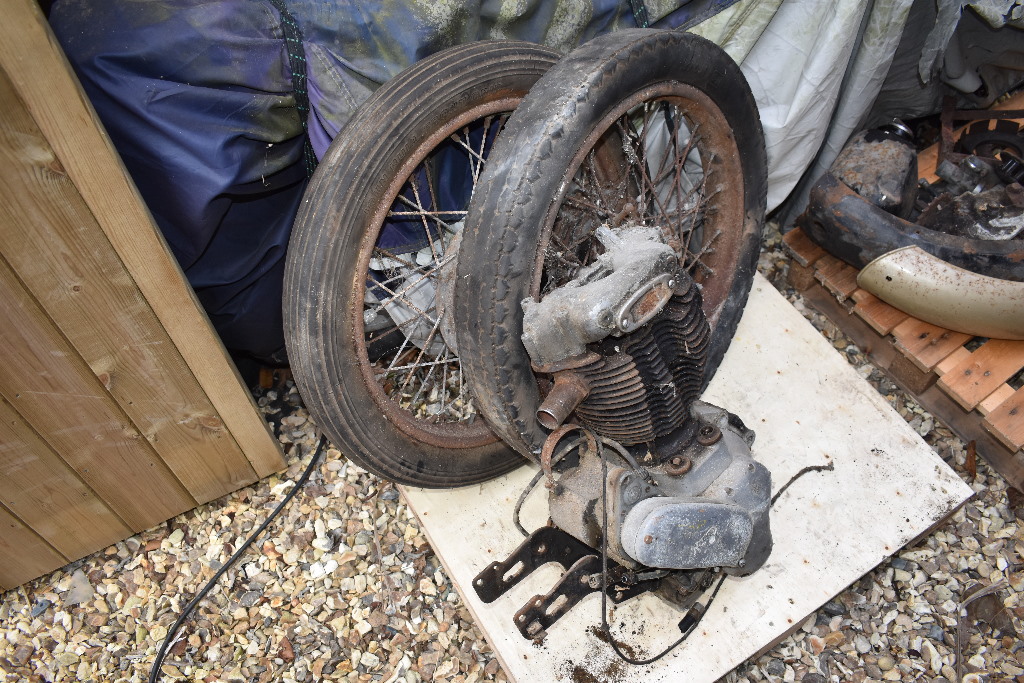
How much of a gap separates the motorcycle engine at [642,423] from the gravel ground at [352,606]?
1.58 feet

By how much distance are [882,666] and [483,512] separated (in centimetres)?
116

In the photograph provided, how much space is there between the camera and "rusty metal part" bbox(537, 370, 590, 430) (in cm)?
Result: 166

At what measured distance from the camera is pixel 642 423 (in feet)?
5.97

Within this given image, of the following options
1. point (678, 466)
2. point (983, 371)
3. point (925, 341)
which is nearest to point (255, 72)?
point (678, 466)

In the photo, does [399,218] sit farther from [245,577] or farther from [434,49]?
[245,577]

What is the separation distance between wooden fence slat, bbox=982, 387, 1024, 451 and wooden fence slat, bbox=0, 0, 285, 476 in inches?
87.2

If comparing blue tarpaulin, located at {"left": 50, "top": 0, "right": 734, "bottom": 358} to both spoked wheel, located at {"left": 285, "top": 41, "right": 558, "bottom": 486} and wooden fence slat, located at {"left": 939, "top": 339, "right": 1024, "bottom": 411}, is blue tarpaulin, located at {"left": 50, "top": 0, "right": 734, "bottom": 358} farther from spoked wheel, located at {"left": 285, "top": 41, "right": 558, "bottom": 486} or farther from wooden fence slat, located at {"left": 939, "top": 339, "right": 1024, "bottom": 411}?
wooden fence slat, located at {"left": 939, "top": 339, "right": 1024, "bottom": 411}

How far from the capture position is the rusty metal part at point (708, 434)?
6.44ft

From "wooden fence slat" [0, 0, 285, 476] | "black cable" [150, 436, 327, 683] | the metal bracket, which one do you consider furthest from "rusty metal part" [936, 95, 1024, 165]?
"wooden fence slat" [0, 0, 285, 476]

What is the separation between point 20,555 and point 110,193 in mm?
1204

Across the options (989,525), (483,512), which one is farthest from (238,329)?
(989,525)

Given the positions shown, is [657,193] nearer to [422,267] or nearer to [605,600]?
[422,267]

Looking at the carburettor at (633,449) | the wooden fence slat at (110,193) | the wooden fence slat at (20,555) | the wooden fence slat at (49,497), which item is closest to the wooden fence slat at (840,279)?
the carburettor at (633,449)

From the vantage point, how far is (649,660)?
6.30 ft
